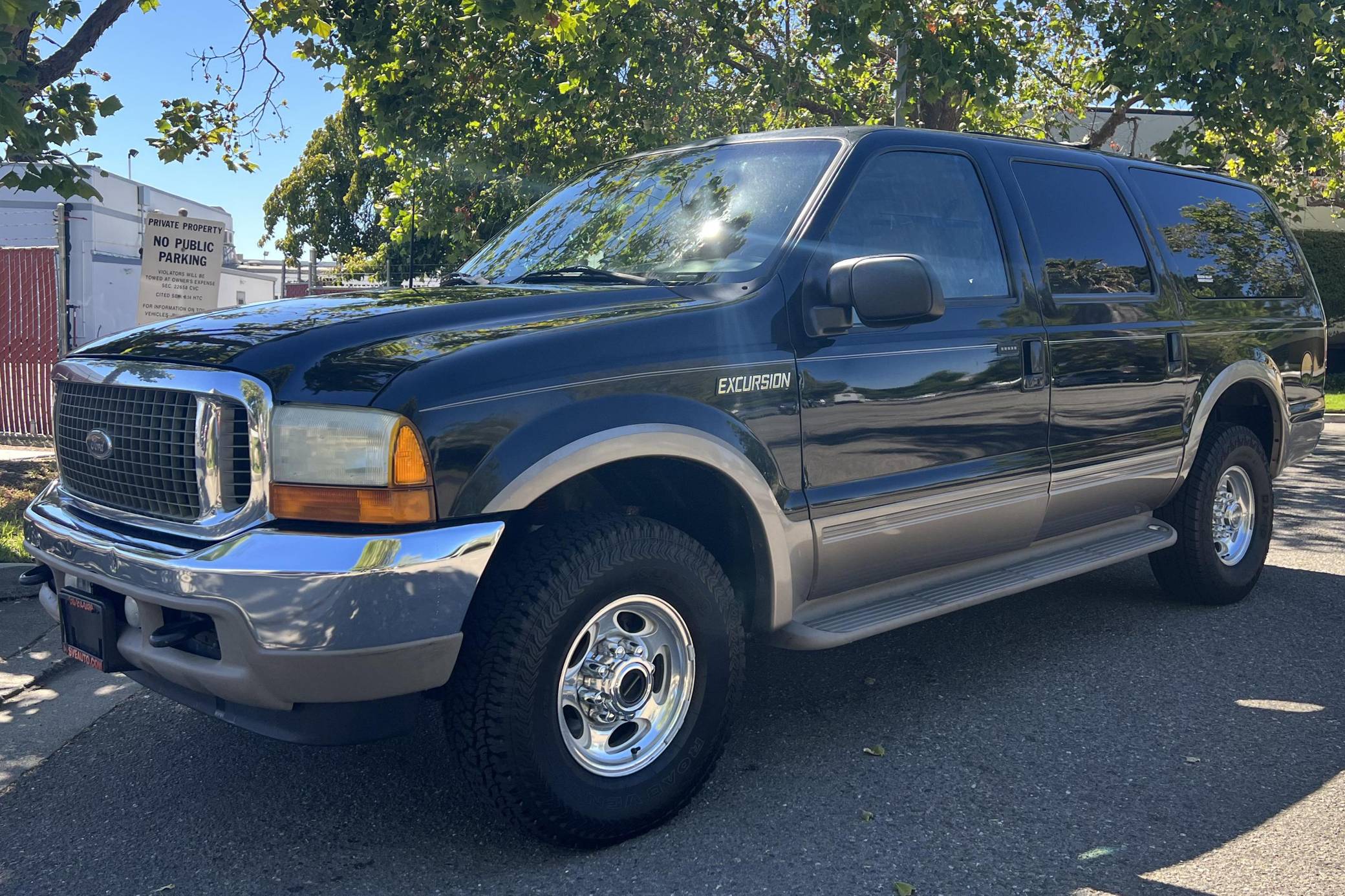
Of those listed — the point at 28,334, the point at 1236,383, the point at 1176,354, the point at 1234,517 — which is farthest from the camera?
the point at 28,334

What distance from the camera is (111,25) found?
8.40 metres

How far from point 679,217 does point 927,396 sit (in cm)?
105

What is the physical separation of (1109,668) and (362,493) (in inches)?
129

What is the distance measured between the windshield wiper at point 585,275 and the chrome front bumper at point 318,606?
3.99 ft

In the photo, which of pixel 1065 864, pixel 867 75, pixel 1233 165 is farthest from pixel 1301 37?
pixel 1065 864

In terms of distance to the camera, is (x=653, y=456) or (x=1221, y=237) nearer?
(x=653, y=456)

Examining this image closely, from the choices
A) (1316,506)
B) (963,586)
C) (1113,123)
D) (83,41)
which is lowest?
(1316,506)

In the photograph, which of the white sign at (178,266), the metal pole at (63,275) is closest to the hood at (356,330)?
the white sign at (178,266)

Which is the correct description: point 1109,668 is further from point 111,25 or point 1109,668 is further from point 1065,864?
point 111,25

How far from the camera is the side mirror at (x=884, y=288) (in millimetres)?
3504

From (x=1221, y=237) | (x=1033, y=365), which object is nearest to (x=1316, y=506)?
(x=1221, y=237)

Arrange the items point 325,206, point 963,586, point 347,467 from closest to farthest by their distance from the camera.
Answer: point 347,467 < point 963,586 < point 325,206

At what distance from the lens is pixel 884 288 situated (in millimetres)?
3500

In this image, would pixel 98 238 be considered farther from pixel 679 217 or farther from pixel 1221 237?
pixel 1221 237
